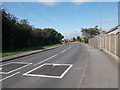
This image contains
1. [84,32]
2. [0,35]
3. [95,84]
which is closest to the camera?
[95,84]

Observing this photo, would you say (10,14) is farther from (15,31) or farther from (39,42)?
(39,42)

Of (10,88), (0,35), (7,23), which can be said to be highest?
(7,23)

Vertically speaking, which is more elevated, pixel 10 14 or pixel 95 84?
pixel 10 14

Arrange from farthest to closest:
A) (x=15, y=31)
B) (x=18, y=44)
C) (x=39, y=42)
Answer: (x=39, y=42) → (x=18, y=44) → (x=15, y=31)

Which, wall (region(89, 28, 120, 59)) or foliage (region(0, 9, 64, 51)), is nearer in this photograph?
wall (region(89, 28, 120, 59))

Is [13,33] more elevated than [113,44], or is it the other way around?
[13,33]

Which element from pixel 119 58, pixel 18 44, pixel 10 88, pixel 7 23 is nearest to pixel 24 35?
pixel 18 44

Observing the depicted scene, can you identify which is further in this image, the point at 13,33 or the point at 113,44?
the point at 13,33

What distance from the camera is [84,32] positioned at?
111688 millimetres

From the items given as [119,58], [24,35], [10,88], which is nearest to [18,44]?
[24,35]

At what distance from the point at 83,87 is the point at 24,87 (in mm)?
2387

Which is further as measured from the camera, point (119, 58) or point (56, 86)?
point (119, 58)

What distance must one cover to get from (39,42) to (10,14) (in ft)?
70.2

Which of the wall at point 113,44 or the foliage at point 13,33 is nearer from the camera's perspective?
the wall at point 113,44
